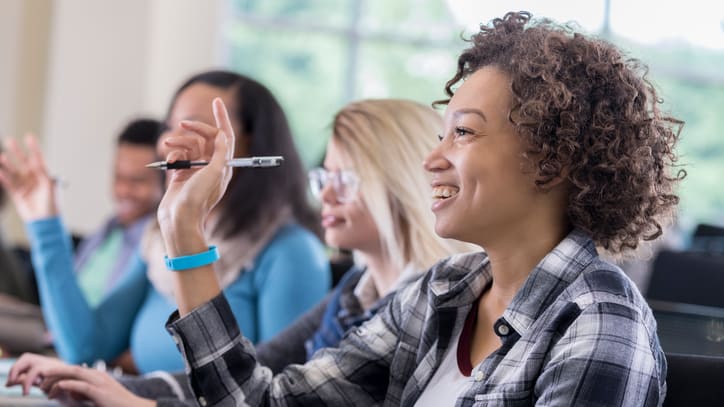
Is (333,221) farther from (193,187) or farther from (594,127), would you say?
(594,127)

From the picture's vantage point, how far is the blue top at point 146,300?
7.43ft

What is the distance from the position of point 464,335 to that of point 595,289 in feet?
0.79

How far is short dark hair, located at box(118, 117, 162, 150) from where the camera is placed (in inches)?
136

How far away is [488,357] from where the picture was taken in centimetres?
126

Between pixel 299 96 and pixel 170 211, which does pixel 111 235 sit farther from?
pixel 299 96

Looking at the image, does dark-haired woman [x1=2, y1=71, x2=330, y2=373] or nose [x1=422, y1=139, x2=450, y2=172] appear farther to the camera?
dark-haired woman [x1=2, y1=71, x2=330, y2=373]

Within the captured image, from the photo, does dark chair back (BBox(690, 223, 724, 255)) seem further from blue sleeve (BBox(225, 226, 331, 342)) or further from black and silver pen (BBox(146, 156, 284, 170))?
black and silver pen (BBox(146, 156, 284, 170))

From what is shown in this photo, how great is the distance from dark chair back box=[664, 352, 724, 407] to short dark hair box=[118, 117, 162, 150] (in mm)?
2479

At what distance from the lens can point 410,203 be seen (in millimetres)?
1963

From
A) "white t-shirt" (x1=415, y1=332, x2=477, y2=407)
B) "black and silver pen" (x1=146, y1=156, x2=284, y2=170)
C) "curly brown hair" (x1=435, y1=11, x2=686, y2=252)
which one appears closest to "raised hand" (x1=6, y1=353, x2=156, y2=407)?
"black and silver pen" (x1=146, y1=156, x2=284, y2=170)

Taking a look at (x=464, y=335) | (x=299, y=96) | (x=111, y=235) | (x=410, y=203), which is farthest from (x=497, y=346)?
(x=299, y=96)

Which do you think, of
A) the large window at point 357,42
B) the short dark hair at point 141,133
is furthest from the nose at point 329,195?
the large window at point 357,42

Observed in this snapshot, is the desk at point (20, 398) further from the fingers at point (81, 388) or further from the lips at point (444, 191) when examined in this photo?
the lips at point (444, 191)

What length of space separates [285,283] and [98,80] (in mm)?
3803
